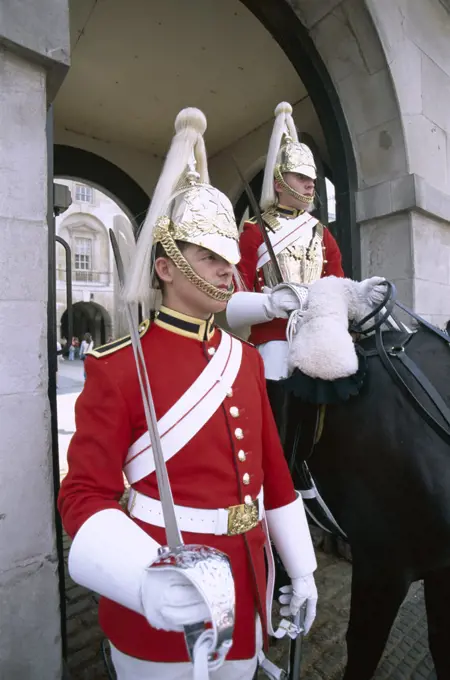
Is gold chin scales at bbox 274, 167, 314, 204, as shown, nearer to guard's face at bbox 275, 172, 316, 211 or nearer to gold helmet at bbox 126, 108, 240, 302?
guard's face at bbox 275, 172, 316, 211

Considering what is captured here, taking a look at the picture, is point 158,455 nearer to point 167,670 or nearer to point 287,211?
point 167,670

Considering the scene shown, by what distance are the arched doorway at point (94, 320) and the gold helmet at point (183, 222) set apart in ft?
88.0

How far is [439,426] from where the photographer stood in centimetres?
157

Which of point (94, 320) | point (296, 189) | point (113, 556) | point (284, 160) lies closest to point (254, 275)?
point (296, 189)

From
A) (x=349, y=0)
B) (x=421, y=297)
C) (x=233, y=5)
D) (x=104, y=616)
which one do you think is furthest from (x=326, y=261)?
(x=233, y=5)

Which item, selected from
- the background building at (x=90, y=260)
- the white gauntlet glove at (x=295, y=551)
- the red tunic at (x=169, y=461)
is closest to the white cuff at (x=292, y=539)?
the white gauntlet glove at (x=295, y=551)

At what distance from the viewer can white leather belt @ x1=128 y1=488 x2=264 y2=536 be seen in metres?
1.14

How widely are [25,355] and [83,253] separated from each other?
88.1 feet

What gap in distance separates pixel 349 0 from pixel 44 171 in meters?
3.36

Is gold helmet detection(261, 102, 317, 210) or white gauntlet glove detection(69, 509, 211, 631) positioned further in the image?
gold helmet detection(261, 102, 317, 210)

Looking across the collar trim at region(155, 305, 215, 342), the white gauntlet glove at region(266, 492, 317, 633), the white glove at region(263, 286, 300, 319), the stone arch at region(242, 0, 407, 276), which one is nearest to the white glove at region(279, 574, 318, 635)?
the white gauntlet glove at region(266, 492, 317, 633)

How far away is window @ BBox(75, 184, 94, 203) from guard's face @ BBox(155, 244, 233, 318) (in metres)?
26.1

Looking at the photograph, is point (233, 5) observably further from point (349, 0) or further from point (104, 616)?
point (104, 616)

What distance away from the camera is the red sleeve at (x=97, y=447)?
1025 millimetres
